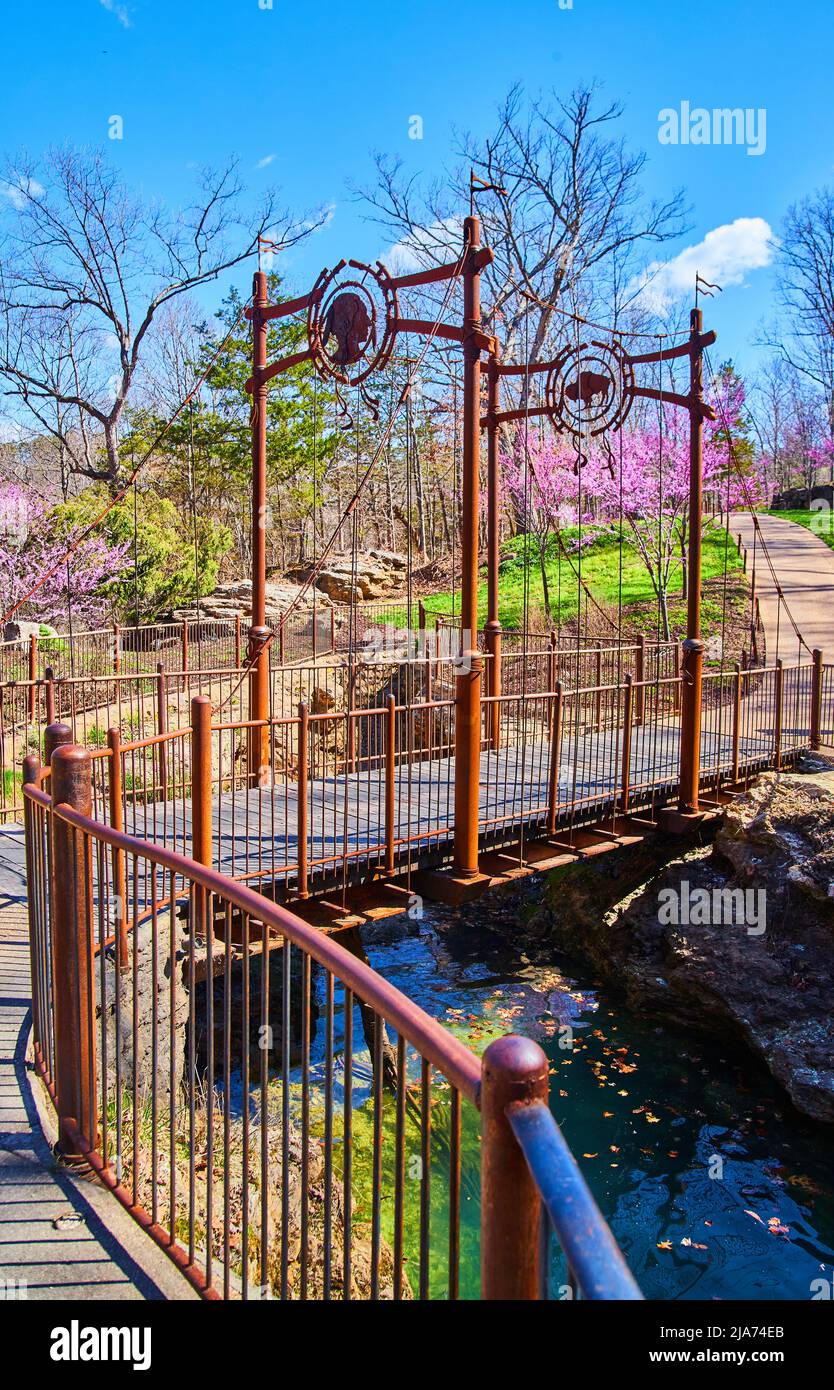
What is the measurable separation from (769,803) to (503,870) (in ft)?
13.1

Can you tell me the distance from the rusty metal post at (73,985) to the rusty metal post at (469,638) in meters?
3.91

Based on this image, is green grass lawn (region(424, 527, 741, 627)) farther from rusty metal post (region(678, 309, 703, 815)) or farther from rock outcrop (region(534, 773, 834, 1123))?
rusty metal post (region(678, 309, 703, 815))

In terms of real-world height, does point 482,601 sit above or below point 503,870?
above

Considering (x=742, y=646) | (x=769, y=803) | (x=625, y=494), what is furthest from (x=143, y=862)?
(x=625, y=494)

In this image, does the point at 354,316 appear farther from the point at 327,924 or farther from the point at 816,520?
the point at 816,520

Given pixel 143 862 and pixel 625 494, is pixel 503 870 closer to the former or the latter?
pixel 143 862

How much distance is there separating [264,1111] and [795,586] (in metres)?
26.6

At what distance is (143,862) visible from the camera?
698cm

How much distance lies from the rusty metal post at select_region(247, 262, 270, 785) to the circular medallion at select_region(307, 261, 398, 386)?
0.82 meters

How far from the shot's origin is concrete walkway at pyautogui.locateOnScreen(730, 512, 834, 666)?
21297mm

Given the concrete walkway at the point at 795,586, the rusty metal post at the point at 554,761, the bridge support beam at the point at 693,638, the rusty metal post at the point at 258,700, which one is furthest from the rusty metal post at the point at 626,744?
the concrete walkway at the point at 795,586

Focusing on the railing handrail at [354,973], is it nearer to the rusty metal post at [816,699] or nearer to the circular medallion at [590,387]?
the circular medallion at [590,387]

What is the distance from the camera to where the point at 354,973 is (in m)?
1.93

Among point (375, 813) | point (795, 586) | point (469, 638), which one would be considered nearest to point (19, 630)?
point (375, 813)
